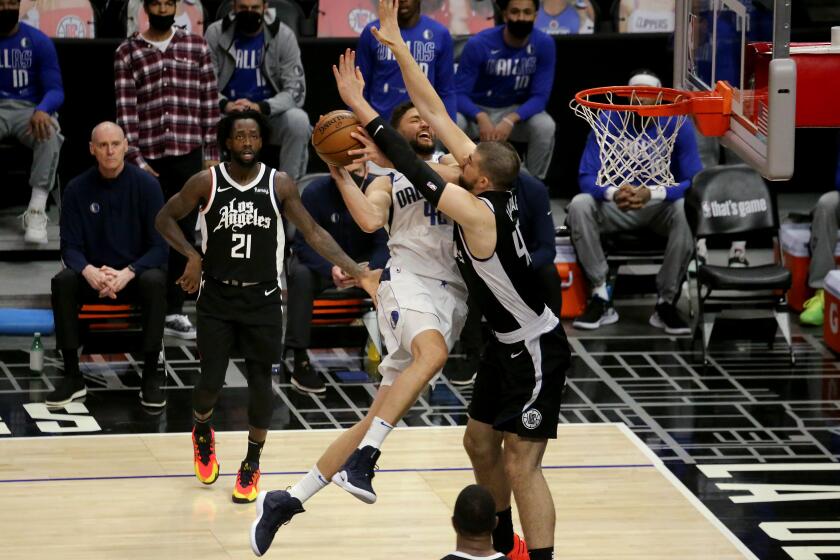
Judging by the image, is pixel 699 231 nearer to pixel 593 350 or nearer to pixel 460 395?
pixel 593 350

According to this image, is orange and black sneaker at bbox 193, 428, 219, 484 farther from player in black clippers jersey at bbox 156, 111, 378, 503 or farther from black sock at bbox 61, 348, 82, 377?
black sock at bbox 61, 348, 82, 377

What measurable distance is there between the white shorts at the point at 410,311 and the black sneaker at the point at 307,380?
97.8 inches

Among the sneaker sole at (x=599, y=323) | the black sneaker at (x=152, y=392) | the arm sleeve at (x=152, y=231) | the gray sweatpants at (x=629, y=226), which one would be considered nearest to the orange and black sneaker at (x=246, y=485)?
the black sneaker at (x=152, y=392)

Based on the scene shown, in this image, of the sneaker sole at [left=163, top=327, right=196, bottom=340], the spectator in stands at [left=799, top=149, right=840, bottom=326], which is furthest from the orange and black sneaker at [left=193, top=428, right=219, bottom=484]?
the spectator in stands at [left=799, top=149, right=840, bottom=326]

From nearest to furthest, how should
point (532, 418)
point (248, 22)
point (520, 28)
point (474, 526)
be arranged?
point (474, 526), point (532, 418), point (248, 22), point (520, 28)

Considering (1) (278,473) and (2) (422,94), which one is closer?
(2) (422,94)

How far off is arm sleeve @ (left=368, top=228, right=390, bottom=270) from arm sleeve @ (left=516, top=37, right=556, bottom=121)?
194cm

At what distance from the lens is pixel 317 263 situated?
9156mm

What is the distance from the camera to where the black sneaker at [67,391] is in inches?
339

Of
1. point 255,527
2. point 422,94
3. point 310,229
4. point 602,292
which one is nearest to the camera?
point 255,527

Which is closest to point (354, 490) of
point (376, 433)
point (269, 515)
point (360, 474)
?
point (360, 474)

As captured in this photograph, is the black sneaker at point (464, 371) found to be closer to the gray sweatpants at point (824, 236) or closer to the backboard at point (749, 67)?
the gray sweatpants at point (824, 236)

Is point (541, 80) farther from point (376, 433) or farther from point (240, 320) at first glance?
point (376, 433)

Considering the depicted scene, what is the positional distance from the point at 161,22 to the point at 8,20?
1375 millimetres
